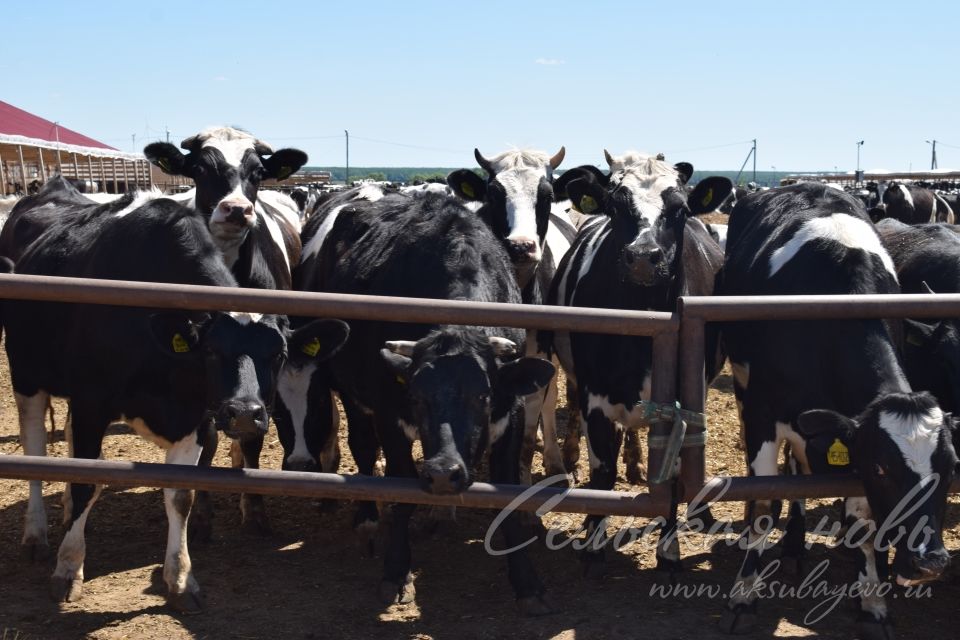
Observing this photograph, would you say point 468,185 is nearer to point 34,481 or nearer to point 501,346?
point 501,346

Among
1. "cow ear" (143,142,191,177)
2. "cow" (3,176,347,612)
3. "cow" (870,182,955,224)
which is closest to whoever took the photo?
"cow" (3,176,347,612)

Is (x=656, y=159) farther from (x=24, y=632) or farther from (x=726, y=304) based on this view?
(x=24, y=632)

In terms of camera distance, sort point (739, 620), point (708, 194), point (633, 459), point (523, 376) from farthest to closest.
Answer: point (633, 459)
point (708, 194)
point (739, 620)
point (523, 376)

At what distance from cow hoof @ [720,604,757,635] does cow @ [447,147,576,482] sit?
1.95 m

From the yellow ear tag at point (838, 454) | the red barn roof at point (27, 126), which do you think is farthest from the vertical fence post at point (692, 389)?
the red barn roof at point (27, 126)

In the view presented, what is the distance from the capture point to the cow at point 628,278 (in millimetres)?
5270

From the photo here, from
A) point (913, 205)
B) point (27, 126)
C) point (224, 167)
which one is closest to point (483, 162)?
point (224, 167)

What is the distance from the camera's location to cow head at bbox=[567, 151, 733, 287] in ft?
16.8

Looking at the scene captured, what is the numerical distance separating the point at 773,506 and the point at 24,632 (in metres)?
3.64

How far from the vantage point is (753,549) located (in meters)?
4.68

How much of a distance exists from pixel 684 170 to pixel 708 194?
242 millimetres

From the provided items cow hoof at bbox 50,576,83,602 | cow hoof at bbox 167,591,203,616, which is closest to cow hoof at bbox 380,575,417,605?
cow hoof at bbox 167,591,203,616

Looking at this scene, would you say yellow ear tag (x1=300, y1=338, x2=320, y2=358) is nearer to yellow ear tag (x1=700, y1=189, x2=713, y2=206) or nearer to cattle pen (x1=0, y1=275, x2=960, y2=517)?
cattle pen (x1=0, y1=275, x2=960, y2=517)

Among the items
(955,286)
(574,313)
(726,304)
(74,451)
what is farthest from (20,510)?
(955,286)
